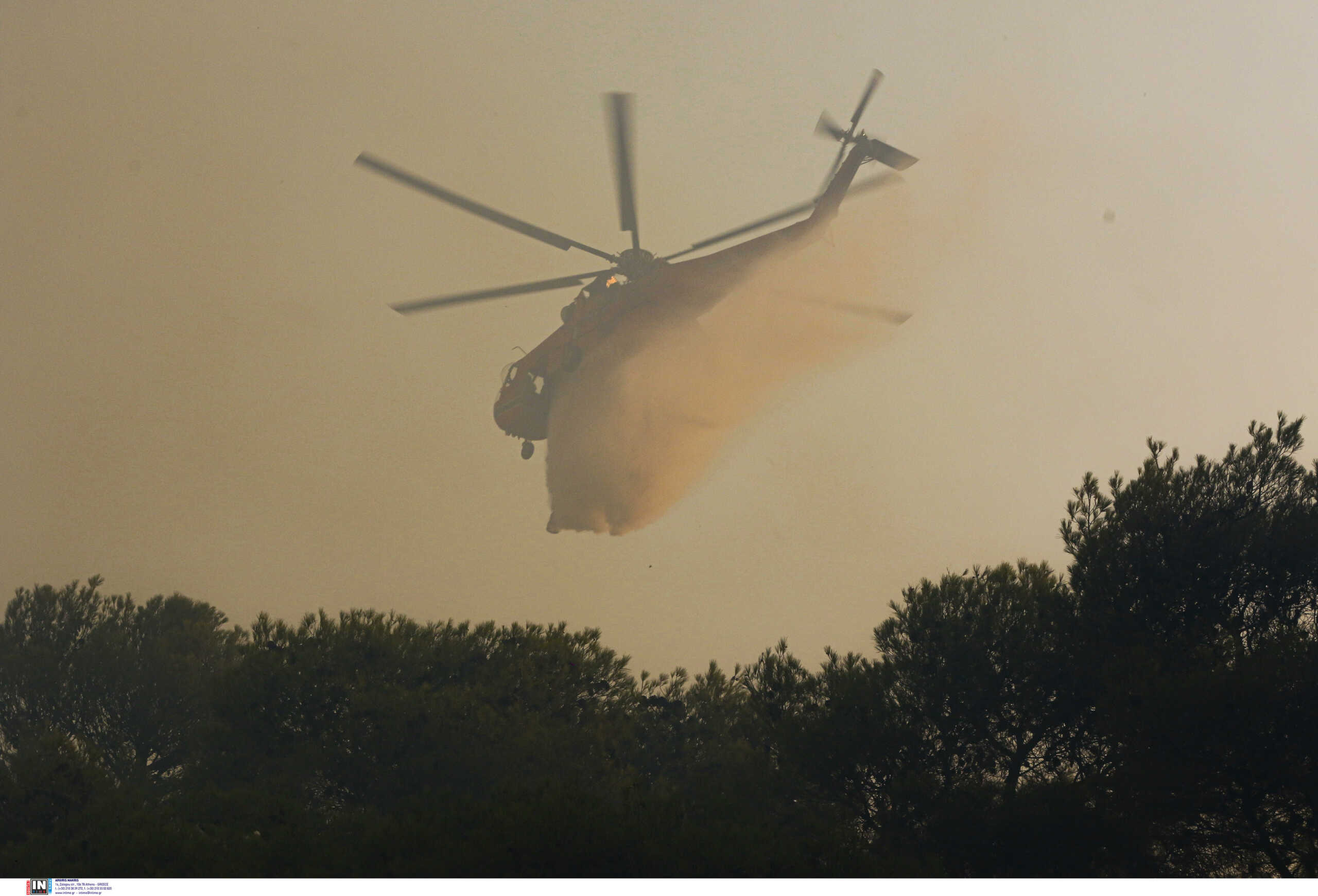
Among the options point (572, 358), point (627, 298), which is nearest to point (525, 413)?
point (572, 358)

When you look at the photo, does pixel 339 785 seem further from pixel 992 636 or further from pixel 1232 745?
pixel 1232 745

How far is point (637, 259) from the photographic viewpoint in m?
20.2

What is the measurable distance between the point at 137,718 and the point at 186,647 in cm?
278

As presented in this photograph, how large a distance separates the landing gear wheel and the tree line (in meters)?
6.16

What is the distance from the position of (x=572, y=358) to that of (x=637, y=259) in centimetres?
329

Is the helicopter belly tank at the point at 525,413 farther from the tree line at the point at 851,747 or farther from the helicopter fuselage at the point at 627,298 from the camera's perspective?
the tree line at the point at 851,747

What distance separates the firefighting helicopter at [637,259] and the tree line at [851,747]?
21.6ft

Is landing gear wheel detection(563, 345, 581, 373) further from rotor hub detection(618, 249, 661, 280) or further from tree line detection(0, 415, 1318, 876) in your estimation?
tree line detection(0, 415, 1318, 876)

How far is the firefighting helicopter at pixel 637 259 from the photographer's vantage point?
55.3 feet

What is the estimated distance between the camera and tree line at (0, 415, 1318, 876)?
432 inches

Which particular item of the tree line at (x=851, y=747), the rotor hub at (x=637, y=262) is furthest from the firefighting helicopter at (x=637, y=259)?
the tree line at (x=851, y=747)

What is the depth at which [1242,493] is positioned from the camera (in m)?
13.2
